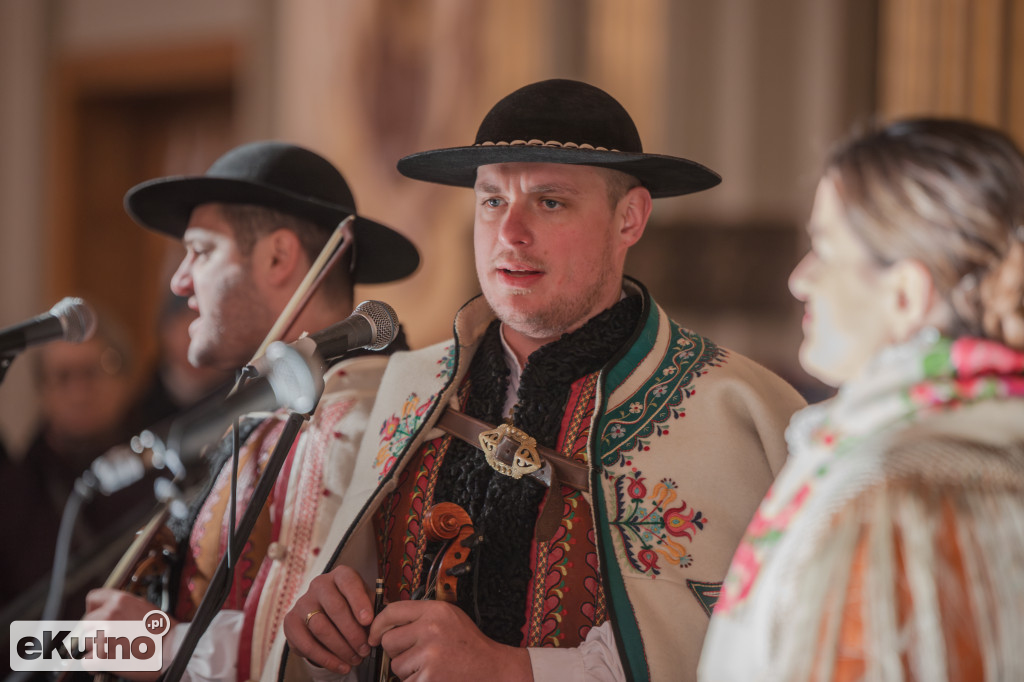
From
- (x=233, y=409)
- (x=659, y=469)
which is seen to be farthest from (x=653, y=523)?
(x=233, y=409)

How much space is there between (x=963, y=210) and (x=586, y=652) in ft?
3.10

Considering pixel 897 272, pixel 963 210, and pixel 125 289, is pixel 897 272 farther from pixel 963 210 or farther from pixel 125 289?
pixel 125 289

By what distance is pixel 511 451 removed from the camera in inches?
71.0

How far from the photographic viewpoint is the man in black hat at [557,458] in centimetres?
168

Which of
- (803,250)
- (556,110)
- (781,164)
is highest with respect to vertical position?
(556,110)

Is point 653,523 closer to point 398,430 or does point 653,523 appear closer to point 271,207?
point 398,430

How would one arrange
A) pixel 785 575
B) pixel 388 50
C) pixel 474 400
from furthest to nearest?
1. pixel 388 50
2. pixel 474 400
3. pixel 785 575

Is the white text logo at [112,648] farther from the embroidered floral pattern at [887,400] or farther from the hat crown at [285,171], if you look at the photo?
the embroidered floral pattern at [887,400]

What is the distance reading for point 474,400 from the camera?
1.98 metres

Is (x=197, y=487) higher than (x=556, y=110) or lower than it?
lower

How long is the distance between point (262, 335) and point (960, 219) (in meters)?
1.46

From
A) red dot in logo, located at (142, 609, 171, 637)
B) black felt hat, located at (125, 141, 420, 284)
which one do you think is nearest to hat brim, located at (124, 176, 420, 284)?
black felt hat, located at (125, 141, 420, 284)

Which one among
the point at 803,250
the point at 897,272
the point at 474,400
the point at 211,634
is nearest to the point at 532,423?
the point at 474,400

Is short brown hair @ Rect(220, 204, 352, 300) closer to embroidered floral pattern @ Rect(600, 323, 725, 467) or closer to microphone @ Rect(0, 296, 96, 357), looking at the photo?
microphone @ Rect(0, 296, 96, 357)
